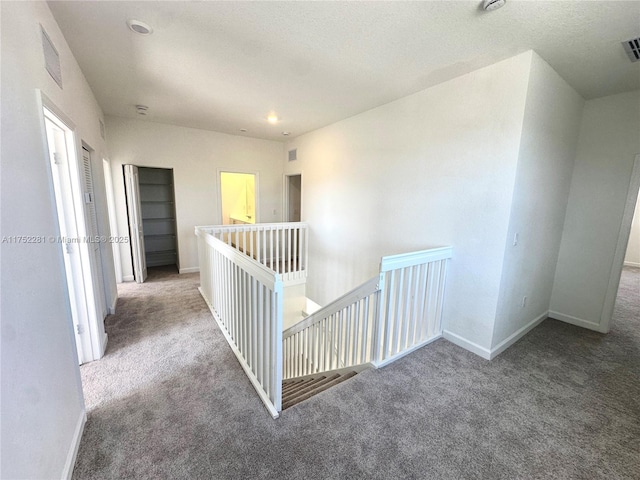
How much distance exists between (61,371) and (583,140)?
5.12 metres

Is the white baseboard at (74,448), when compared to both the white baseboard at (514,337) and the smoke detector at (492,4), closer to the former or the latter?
the white baseboard at (514,337)

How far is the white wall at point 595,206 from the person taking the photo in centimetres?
280

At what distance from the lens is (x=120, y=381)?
2100 mm

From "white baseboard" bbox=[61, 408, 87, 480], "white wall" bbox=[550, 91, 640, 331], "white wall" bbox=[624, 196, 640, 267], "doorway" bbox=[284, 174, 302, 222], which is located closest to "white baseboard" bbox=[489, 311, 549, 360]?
"white wall" bbox=[550, 91, 640, 331]

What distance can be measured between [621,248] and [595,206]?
524mm

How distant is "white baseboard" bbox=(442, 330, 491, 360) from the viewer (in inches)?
97.6

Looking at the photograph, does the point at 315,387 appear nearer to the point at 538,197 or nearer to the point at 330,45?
the point at 538,197

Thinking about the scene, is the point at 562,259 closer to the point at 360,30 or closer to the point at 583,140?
the point at 583,140

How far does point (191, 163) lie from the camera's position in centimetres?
494

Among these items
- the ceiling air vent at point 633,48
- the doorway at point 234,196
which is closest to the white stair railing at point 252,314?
the ceiling air vent at point 633,48

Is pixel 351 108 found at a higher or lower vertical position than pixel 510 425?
higher

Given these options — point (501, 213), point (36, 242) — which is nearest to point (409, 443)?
point (501, 213)

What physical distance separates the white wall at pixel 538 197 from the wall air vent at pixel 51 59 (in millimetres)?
3472

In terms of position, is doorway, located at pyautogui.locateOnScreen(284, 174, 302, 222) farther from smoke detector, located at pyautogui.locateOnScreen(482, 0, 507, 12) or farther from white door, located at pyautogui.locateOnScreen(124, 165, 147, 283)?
smoke detector, located at pyautogui.locateOnScreen(482, 0, 507, 12)
